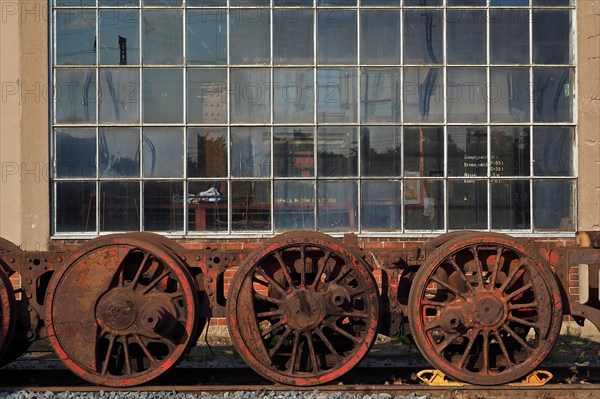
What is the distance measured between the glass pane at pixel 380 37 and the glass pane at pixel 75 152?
13.5 ft

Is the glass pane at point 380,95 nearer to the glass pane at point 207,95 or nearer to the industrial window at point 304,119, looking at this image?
the industrial window at point 304,119

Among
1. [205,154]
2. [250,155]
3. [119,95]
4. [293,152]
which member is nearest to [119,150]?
[119,95]

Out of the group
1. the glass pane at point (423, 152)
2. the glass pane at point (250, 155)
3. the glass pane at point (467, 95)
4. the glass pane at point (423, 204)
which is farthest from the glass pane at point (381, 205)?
the glass pane at point (250, 155)

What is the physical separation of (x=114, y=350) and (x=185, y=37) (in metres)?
5.27

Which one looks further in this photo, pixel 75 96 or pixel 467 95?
pixel 467 95

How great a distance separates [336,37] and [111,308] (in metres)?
5.72

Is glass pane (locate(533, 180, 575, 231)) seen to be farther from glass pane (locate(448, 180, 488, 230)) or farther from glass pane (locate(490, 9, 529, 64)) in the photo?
glass pane (locate(490, 9, 529, 64))

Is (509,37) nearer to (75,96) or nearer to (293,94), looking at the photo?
(293,94)

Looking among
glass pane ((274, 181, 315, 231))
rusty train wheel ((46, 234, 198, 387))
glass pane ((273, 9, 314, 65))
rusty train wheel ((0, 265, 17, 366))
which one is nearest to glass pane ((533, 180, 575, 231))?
glass pane ((274, 181, 315, 231))

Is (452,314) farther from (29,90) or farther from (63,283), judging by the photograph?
(29,90)

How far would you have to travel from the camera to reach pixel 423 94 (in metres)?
11.1

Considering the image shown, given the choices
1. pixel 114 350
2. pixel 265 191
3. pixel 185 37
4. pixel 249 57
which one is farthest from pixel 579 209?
pixel 114 350

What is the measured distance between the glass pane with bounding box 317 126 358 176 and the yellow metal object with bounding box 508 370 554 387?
450cm

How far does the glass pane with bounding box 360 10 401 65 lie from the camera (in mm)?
11109
